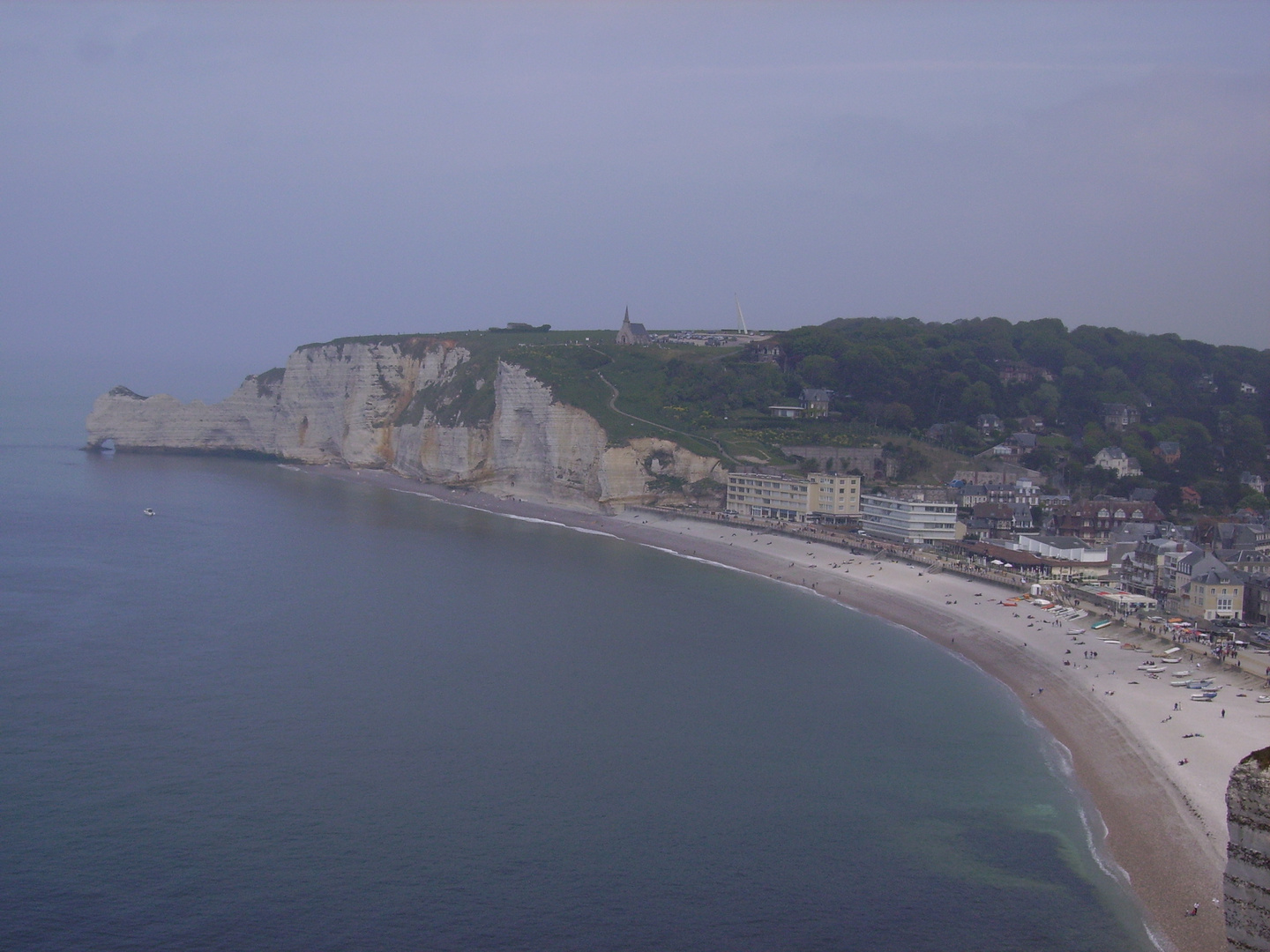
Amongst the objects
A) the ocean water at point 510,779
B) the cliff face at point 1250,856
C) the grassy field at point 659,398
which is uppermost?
the grassy field at point 659,398

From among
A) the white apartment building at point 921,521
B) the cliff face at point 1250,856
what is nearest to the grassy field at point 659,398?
the white apartment building at point 921,521

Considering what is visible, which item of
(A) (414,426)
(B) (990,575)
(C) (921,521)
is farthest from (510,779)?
(A) (414,426)

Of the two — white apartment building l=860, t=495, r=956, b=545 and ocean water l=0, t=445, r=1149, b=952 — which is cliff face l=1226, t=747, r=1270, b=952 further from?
white apartment building l=860, t=495, r=956, b=545

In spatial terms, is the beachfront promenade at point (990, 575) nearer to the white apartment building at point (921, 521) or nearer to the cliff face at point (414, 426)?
the white apartment building at point (921, 521)

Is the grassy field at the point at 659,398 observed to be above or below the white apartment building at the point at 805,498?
above

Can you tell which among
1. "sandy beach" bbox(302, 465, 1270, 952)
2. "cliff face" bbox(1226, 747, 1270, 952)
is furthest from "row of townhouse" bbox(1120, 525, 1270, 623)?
"cliff face" bbox(1226, 747, 1270, 952)

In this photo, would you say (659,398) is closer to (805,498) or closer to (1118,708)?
(805,498)

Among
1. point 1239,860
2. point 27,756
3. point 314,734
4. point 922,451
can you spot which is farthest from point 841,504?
point 1239,860

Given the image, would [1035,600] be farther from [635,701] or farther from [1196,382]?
[1196,382]
